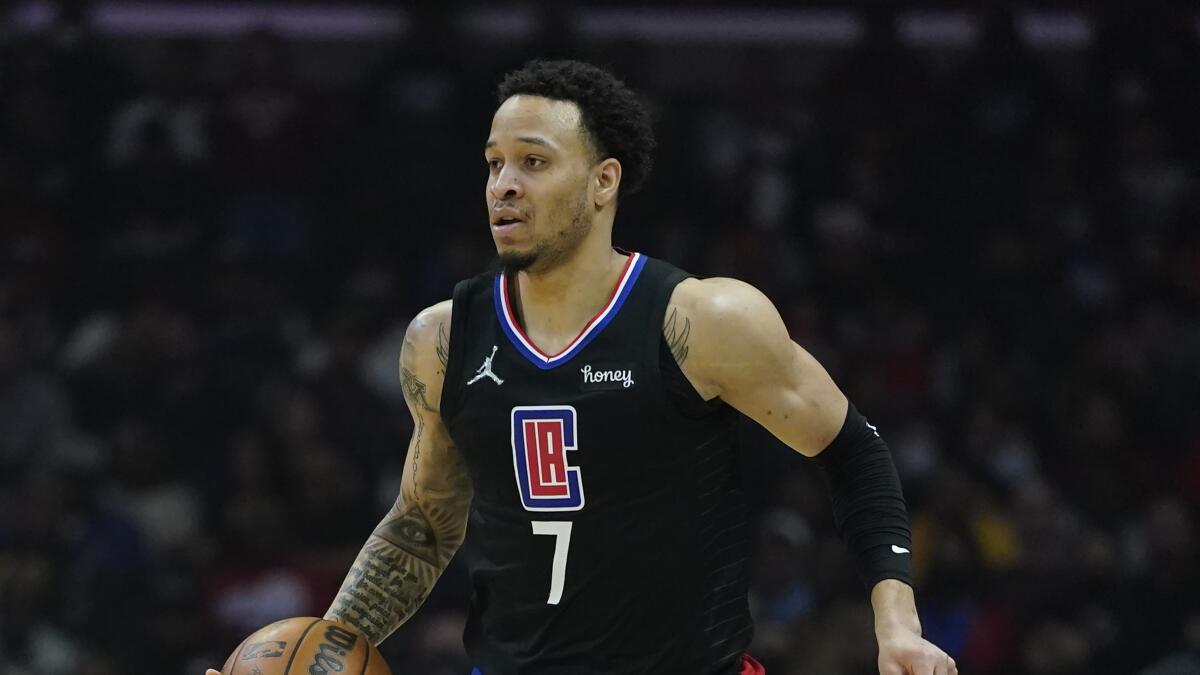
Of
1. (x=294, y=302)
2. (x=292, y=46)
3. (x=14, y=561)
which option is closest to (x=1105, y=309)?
(x=294, y=302)

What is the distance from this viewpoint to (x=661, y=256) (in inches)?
357

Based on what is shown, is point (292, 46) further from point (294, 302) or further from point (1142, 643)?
point (1142, 643)

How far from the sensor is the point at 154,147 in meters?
9.30

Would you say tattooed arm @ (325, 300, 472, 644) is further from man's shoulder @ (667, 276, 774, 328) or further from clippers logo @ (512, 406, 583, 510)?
man's shoulder @ (667, 276, 774, 328)

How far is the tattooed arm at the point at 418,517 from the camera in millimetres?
3977

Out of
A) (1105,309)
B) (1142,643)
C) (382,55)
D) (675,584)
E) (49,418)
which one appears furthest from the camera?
(382,55)

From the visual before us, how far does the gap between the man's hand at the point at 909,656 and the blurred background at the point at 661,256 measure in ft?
12.7

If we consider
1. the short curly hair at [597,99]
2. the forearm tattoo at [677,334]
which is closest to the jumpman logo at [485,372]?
the forearm tattoo at [677,334]

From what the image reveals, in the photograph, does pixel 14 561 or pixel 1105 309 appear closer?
pixel 14 561

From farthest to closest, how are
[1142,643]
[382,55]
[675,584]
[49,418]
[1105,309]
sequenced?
[382,55] → [1105,309] → [49,418] → [1142,643] → [675,584]

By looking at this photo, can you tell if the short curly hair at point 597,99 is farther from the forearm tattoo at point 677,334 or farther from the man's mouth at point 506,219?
the forearm tattoo at point 677,334

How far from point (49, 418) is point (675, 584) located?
5.69m

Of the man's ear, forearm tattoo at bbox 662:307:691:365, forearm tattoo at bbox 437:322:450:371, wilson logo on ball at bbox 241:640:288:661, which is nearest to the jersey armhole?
forearm tattoo at bbox 437:322:450:371

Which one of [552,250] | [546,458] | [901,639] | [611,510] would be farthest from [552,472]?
[901,639]
